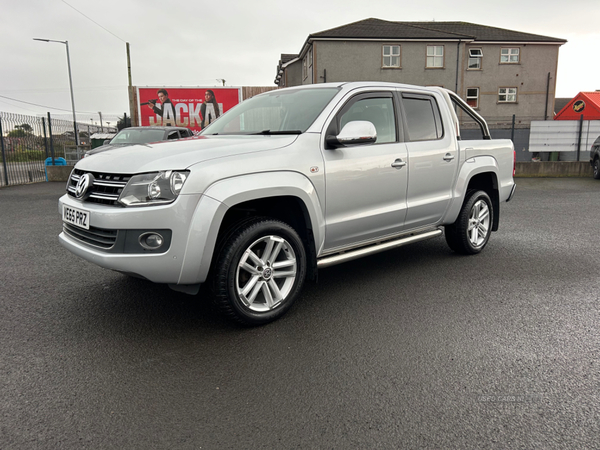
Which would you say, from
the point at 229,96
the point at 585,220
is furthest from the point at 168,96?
the point at 585,220

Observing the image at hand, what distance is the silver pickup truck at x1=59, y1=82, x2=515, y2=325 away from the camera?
10.4 ft

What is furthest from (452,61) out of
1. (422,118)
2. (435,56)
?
(422,118)

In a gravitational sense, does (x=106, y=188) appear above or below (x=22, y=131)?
below

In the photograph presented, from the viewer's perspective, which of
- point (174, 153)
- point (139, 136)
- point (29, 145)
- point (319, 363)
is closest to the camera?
point (319, 363)

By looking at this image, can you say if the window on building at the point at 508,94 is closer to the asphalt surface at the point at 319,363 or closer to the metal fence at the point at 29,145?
the metal fence at the point at 29,145

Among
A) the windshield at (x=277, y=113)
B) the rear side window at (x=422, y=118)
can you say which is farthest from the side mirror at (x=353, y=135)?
the rear side window at (x=422, y=118)

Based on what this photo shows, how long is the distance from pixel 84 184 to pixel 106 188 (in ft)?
0.78

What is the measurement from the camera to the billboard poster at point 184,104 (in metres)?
24.9

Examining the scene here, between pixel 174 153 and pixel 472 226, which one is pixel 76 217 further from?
pixel 472 226

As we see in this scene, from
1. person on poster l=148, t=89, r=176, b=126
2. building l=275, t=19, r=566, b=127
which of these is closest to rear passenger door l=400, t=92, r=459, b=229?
person on poster l=148, t=89, r=176, b=126

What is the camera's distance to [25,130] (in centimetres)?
1546

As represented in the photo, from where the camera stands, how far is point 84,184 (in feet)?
11.5

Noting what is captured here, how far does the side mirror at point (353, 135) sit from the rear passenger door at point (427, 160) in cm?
91

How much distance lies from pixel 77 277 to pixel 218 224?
2477 millimetres
